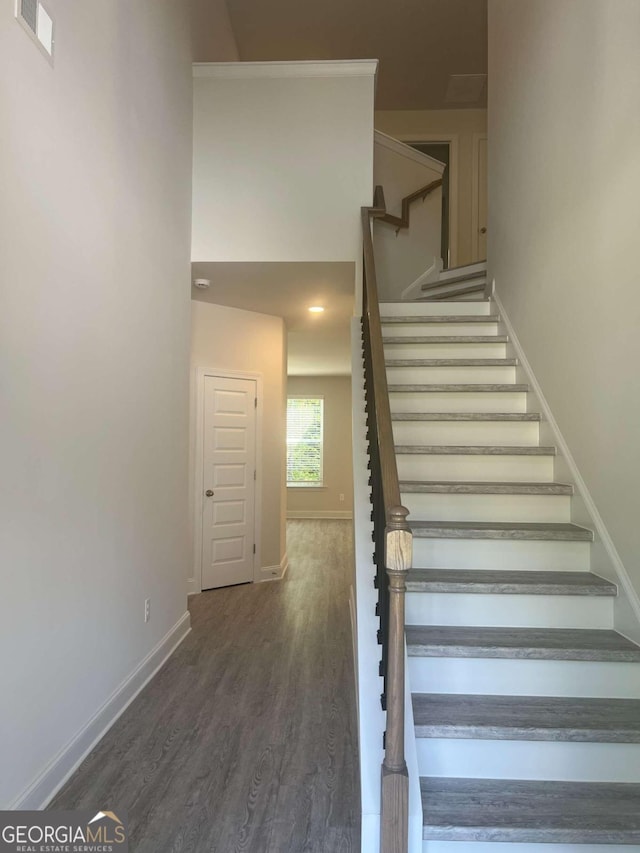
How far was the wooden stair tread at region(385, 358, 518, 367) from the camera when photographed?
3424mm

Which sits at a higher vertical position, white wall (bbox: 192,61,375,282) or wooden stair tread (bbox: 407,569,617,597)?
white wall (bbox: 192,61,375,282)

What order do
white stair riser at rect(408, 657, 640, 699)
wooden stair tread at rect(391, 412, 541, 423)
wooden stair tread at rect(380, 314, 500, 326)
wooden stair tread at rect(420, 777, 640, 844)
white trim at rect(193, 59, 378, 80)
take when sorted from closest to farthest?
wooden stair tread at rect(420, 777, 640, 844) < white stair riser at rect(408, 657, 640, 699) < wooden stair tread at rect(391, 412, 541, 423) < wooden stair tread at rect(380, 314, 500, 326) < white trim at rect(193, 59, 378, 80)

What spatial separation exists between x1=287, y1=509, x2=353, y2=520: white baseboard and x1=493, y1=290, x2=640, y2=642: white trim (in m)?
6.60

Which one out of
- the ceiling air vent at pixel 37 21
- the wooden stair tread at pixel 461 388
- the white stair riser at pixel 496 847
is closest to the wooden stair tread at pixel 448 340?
the wooden stair tread at pixel 461 388

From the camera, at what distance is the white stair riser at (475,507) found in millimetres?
2723

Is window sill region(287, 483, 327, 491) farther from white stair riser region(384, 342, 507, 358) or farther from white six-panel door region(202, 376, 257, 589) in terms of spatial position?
white stair riser region(384, 342, 507, 358)

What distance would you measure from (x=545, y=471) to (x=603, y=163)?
1557 millimetres

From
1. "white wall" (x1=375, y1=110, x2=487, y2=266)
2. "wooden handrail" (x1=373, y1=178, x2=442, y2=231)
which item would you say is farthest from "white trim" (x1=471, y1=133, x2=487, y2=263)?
"wooden handrail" (x1=373, y1=178, x2=442, y2=231)

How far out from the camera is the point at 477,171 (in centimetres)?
695

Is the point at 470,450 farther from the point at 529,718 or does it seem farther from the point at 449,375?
the point at 529,718

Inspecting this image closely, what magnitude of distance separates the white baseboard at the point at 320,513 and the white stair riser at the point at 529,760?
7777mm

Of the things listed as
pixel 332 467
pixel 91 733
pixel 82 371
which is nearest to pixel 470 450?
pixel 82 371

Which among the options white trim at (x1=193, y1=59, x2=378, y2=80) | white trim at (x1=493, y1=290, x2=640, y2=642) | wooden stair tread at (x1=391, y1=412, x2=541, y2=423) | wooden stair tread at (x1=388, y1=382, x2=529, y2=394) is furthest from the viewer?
white trim at (x1=193, y1=59, x2=378, y2=80)
